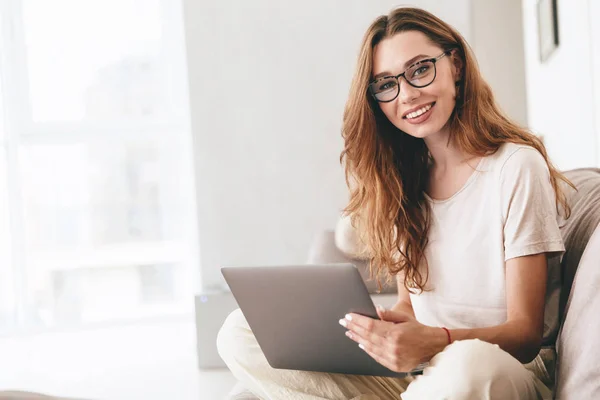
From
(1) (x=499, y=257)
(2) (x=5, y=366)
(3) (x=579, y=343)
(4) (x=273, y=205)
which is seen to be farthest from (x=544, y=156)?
(2) (x=5, y=366)

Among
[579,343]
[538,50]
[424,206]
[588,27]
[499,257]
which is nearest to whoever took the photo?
[579,343]

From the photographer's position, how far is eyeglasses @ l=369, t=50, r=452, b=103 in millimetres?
1570

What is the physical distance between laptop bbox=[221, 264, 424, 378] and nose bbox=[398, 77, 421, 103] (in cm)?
48

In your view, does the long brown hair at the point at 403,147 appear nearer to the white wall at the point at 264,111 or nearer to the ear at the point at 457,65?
the ear at the point at 457,65

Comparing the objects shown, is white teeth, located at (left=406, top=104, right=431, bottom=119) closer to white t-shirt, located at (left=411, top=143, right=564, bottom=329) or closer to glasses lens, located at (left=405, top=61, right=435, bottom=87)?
glasses lens, located at (left=405, top=61, right=435, bottom=87)

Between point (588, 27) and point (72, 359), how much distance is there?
3029 millimetres

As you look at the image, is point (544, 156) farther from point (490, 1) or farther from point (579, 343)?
point (490, 1)

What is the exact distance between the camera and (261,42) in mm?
3627

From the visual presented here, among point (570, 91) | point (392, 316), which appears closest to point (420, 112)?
point (392, 316)

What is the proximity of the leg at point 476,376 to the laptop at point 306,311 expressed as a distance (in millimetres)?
150

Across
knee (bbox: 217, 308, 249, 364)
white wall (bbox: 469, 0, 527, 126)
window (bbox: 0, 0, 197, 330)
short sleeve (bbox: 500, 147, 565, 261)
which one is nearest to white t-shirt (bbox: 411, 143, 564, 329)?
short sleeve (bbox: 500, 147, 565, 261)

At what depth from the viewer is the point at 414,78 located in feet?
5.19

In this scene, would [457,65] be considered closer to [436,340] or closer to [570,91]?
[436,340]

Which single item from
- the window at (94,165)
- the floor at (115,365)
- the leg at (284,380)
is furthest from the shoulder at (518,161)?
the window at (94,165)
